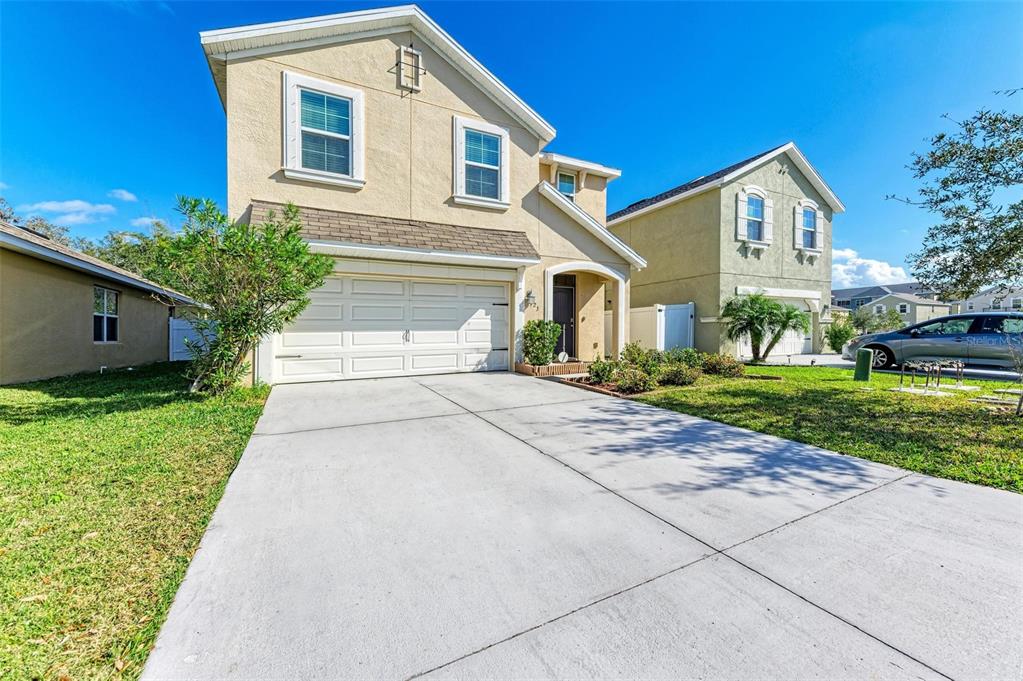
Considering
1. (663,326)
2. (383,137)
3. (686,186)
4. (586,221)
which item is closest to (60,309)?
(383,137)

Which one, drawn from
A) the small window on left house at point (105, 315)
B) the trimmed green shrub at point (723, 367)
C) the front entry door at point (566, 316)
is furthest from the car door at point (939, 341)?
the small window on left house at point (105, 315)

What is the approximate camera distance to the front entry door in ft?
39.5

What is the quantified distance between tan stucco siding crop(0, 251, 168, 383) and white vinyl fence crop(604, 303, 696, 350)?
52.4 ft

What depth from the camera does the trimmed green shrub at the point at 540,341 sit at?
403 inches

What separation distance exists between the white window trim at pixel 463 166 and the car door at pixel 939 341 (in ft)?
37.8

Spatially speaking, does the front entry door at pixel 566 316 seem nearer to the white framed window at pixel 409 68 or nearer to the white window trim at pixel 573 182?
the white window trim at pixel 573 182

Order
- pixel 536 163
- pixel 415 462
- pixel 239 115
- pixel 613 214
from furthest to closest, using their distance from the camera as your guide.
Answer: pixel 613 214, pixel 536 163, pixel 239 115, pixel 415 462

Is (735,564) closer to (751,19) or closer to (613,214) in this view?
Answer: (751,19)

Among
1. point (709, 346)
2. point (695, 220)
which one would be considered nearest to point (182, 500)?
point (709, 346)

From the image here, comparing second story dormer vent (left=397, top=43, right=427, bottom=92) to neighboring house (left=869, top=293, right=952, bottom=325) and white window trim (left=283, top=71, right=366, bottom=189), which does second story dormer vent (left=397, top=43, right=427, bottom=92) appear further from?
neighboring house (left=869, top=293, right=952, bottom=325)

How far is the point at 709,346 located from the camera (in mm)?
14570

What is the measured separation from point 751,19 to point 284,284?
1153 cm

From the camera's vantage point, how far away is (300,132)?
8383 millimetres

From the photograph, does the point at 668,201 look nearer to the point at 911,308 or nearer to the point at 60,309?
the point at 60,309
